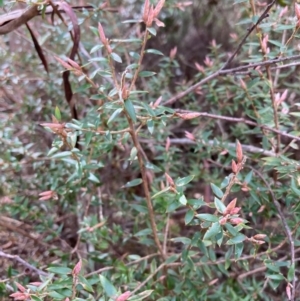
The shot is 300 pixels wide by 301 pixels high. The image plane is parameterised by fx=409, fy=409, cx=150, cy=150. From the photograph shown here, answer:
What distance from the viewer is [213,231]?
26.2 inches

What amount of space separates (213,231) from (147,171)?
2.23 feet

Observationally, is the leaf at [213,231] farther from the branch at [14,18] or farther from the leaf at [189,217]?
the branch at [14,18]

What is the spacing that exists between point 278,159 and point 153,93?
751 millimetres

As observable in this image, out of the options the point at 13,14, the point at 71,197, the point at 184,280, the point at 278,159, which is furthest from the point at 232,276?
the point at 13,14

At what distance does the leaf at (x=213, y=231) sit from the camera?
66cm

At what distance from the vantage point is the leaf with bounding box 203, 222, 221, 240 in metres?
0.66

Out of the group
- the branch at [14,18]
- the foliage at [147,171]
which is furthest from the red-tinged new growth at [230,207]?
the branch at [14,18]

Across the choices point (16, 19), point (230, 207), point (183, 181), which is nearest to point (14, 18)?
point (16, 19)

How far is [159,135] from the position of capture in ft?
4.37

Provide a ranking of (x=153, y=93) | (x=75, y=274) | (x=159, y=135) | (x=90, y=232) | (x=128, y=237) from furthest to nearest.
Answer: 1. (x=153, y=93)
2. (x=159, y=135)
3. (x=128, y=237)
4. (x=90, y=232)
5. (x=75, y=274)

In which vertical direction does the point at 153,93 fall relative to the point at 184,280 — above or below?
above

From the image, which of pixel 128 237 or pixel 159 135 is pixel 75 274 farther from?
pixel 159 135

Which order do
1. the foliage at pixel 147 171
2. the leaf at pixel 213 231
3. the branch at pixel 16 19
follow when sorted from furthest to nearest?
the branch at pixel 16 19
the foliage at pixel 147 171
the leaf at pixel 213 231

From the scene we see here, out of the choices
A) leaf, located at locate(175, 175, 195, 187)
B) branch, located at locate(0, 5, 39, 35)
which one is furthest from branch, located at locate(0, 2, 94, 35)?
leaf, located at locate(175, 175, 195, 187)
